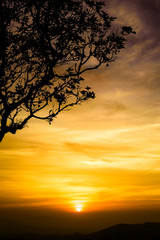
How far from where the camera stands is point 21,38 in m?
22.0

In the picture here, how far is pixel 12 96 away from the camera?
22203 millimetres

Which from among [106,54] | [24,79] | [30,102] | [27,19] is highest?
[27,19]

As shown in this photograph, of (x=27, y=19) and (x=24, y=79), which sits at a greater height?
(x=27, y=19)

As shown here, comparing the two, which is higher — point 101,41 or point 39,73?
point 101,41

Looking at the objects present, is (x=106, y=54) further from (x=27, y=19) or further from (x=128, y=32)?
(x=27, y=19)

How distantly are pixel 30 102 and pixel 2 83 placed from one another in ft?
8.00

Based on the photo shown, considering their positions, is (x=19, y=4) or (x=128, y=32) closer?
(x=19, y=4)

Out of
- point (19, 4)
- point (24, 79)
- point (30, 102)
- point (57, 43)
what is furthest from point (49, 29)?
point (30, 102)

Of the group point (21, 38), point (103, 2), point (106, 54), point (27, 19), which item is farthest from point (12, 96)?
point (103, 2)

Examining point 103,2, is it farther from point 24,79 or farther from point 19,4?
point 24,79

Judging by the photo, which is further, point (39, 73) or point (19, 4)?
point (39, 73)

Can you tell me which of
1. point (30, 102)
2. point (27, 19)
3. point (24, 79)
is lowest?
point (30, 102)

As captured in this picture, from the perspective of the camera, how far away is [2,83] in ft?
70.9

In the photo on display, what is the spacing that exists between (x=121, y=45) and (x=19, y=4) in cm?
814
